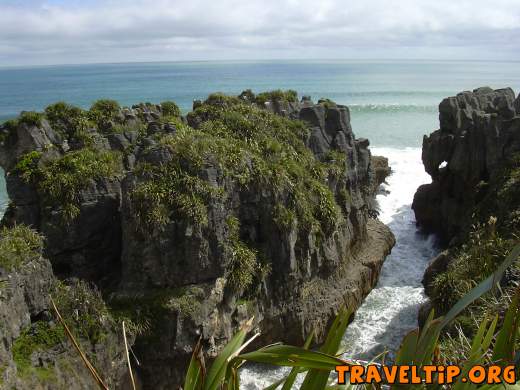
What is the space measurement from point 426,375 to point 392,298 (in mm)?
17472

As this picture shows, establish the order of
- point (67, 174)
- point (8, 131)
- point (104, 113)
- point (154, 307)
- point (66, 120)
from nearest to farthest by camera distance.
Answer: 1. point (154, 307)
2. point (67, 174)
3. point (8, 131)
4. point (66, 120)
5. point (104, 113)

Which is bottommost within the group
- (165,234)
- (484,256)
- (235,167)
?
(484,256)

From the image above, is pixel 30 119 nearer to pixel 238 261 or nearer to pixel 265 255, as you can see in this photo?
pixel 238 261

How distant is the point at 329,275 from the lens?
54.9 feet

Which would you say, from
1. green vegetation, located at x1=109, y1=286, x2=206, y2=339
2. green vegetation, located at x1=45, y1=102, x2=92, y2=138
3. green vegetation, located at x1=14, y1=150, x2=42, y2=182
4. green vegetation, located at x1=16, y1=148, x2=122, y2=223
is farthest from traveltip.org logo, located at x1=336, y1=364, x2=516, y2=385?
green vegetation, located at x1=45, y1=102, x2=92, y2=138

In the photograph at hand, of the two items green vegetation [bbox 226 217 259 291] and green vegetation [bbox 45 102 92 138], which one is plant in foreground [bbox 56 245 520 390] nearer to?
green vegetation [bbox 226 217 259 291]

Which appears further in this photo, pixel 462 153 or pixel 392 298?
pixel 462 153

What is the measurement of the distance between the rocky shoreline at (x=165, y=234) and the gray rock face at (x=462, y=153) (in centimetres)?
926

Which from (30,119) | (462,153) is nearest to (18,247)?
(30,119)

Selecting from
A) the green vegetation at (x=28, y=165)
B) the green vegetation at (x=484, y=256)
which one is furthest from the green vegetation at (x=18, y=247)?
the green vegetation at (x=484, y=256)

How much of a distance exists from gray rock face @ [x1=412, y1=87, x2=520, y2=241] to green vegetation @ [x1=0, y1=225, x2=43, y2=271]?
17.5 metres

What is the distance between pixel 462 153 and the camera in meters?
23.1

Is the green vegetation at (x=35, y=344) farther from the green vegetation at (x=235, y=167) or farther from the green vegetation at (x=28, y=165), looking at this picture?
the green vegetation at (x=28, y=165)

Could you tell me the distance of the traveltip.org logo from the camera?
7.08 ft
